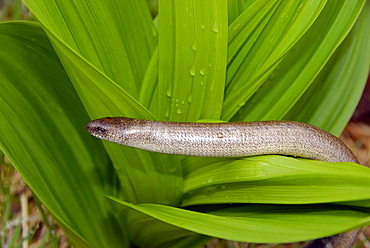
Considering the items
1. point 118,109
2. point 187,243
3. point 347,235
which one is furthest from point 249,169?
point 347,235

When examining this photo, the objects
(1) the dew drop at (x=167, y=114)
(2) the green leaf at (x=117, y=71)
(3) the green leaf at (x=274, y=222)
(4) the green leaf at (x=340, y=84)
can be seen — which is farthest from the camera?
(4) the green leaf at (x=340, y=84)

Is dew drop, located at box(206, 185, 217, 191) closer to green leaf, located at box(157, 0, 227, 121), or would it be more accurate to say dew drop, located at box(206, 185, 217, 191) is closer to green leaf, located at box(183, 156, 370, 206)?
green leaf, located at box(183, 156, 370, 206)

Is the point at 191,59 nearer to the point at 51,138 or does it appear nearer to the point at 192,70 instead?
the point at 192,70

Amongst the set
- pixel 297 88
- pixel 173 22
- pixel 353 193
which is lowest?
pixel 353 193

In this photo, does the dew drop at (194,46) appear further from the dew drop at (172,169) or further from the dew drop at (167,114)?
the dew drop at (172,169)

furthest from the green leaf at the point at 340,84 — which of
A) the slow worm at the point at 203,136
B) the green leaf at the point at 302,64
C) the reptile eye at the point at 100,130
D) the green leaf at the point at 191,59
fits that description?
the reptile eye at the point at 100,130

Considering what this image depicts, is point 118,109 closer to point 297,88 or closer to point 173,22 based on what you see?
point 173,22
